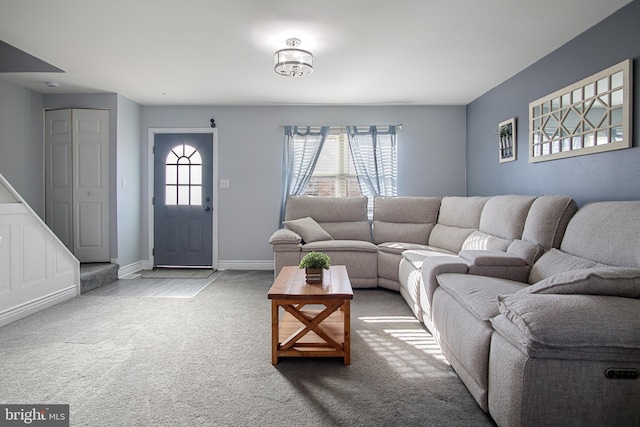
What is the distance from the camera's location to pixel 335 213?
4.80m

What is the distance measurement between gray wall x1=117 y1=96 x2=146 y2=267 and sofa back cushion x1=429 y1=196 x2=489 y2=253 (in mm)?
3902

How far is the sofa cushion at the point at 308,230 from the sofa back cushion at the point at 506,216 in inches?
70.5

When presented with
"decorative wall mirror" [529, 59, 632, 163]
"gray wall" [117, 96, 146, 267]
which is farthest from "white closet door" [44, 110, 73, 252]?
"decorative wall mirror" [529, 59, 632, 163]

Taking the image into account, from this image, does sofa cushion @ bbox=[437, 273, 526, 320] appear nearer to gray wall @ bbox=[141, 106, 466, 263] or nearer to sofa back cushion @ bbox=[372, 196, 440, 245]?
sofa back cushion @ bbox=[372, 196, 440, 245]

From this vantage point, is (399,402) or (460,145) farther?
(460,145)

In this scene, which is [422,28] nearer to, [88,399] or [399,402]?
[399,402]

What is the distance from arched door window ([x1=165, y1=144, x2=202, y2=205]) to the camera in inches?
204

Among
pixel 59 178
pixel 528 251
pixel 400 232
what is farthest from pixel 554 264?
pixel 59 178

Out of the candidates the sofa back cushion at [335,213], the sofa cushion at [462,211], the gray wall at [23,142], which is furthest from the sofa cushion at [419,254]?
the gray wall at [23,142]

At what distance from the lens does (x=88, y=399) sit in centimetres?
185

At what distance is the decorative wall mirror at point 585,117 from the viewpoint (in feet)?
7.96

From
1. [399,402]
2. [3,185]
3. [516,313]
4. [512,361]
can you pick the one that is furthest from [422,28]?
[3,185]

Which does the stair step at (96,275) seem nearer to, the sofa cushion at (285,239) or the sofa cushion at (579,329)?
the sofa cushion at (285,239)

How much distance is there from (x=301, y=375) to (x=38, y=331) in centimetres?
216
